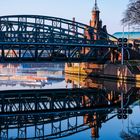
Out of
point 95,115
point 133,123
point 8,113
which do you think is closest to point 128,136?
point 133,123

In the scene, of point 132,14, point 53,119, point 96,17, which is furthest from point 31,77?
point 53,119

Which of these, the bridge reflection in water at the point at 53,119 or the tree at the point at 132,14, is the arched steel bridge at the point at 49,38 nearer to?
the tree at the point at 132,14

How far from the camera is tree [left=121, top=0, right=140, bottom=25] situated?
81125mm

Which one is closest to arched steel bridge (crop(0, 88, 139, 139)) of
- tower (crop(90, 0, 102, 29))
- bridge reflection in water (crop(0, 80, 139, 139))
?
bridge reflection in water (crop(0, 80, 139, 139))

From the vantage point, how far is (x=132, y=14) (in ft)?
271

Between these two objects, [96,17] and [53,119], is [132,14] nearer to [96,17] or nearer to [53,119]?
[96,17]

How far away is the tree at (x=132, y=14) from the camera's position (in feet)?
266

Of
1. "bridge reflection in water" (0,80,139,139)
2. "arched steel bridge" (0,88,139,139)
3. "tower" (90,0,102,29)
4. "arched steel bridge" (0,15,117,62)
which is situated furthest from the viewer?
"tower" (90,0,102,29)

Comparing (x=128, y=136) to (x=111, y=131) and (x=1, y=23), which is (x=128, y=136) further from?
(x=1, y=23)

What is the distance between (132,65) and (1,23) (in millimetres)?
23058

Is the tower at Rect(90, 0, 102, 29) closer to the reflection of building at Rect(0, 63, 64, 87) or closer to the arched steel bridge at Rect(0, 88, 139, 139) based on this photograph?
the reflection of building at Rect(0, 63, 64, 87)

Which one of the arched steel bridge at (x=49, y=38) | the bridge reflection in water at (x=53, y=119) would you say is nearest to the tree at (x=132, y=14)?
the arched steel bridge at (x=49, y=38)

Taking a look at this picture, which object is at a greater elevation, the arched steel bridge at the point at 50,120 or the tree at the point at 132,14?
the tree at the point at 132,14

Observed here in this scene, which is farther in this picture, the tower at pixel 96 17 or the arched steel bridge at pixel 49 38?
the tower at pixel 96 17
